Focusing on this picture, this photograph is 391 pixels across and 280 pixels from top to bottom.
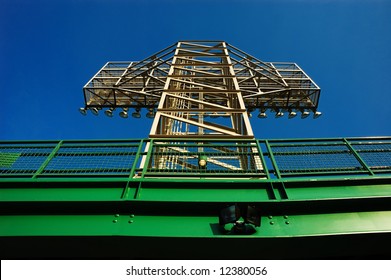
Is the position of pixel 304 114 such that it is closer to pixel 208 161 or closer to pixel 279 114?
pixel 279 114

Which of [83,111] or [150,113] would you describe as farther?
[150,113]

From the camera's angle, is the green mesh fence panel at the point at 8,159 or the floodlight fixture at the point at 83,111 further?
the floodlight fixture at the point at 83,111

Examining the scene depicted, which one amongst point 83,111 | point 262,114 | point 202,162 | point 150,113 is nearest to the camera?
point 202,162

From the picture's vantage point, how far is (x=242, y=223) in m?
4.41

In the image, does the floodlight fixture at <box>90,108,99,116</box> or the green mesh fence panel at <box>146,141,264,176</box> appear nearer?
the green mesh fence panel at <box>146,141,264,176</box>

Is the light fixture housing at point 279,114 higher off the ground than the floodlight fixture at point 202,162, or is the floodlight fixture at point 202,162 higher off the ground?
the light fixture housing at point 279,114

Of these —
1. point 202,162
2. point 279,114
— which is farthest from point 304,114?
point 202,162

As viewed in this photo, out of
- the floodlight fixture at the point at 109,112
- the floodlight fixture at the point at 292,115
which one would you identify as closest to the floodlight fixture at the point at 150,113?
the floodlight fixture at the point at 109,112

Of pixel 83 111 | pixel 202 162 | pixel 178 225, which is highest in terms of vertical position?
pixel 83 111

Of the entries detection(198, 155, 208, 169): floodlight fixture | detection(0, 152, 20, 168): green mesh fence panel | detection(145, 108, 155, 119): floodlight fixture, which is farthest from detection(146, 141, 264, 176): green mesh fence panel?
detection(145, 108, 155, 119): floodlight fixture

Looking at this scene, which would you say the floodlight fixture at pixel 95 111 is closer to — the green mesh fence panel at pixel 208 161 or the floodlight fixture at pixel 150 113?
the floodlight fixture at pixel 150 113

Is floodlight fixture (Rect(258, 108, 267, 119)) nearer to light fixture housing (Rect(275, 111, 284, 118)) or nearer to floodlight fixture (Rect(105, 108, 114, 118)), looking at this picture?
light fixture housing (Rect(275, 111, 284, 118))

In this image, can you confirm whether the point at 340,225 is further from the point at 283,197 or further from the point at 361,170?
the point at 361,170

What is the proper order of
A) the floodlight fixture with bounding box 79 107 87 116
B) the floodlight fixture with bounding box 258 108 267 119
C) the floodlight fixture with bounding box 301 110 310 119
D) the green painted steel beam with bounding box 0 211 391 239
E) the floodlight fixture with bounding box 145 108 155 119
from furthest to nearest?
the floodlight fixture with bounding box 145 108 155 119
the floodlight fixture with bounding box 258 108 267 119
the floodlight fixture with bounding box 79 107 87 116
the floodlight fixture with bounding box 301 110 310 119
the green painted steel beam with bounding box 0 211 391 239
